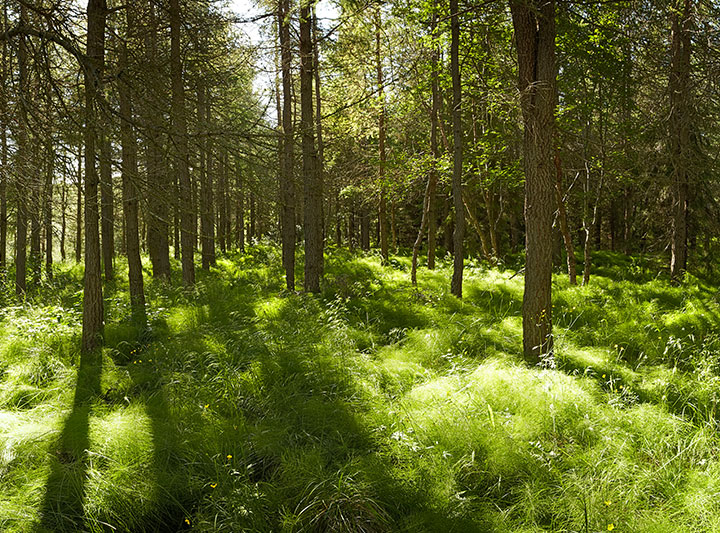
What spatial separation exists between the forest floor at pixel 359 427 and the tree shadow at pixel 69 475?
2cm

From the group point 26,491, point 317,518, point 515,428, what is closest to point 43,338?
point 26,491

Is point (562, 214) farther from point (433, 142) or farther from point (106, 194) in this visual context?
point (106, 194)

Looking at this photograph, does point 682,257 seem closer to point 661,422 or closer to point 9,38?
point 661,422

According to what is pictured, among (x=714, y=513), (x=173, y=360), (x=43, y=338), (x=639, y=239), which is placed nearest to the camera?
(x=714, y=513)

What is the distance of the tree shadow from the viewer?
10.2ft

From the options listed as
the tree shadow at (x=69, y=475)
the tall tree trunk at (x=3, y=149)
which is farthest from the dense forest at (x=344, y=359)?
the tall tree trunk at (x=3, y=149)

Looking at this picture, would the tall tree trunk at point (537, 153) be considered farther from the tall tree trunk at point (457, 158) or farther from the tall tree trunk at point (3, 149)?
the tall tree trunk at point (3, 149)

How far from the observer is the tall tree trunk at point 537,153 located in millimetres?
5484

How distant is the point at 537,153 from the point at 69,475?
5.91 m

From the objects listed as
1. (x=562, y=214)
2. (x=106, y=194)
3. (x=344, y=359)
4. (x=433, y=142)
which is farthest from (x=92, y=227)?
(x=562, y=214)

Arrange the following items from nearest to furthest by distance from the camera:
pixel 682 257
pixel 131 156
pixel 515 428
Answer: pixel 515 428 → pixel 131 156 → pixel 682 257

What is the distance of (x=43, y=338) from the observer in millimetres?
6320

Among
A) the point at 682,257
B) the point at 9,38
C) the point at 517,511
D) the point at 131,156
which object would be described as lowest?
the point at 517,511

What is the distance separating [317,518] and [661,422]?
3.21 meters
